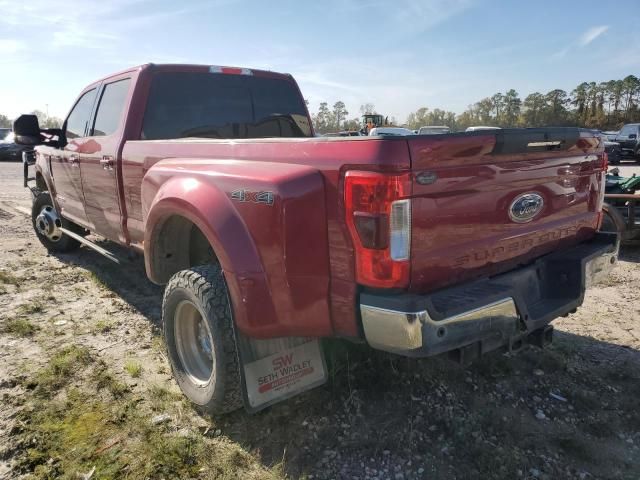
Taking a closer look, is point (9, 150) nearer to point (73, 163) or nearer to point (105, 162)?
point (73, 163)

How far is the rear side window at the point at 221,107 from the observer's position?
12.7 ft

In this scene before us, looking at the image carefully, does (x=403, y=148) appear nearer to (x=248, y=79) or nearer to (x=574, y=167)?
(x=574, y=167)

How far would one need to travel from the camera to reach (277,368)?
253 cm

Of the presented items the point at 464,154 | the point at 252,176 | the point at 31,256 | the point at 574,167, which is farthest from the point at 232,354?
the point at 31,256

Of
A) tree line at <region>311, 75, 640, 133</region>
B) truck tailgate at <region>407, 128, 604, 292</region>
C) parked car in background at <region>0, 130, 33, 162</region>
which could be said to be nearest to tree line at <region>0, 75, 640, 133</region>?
tree line at <region>311, 75, 640, 133</region>

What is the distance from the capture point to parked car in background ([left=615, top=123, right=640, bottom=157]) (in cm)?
1934

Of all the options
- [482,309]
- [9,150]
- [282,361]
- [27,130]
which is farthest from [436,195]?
[9,150]

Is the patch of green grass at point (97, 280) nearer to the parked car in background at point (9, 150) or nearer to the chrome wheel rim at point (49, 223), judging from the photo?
the chrome wheel rim at point (49, 223)

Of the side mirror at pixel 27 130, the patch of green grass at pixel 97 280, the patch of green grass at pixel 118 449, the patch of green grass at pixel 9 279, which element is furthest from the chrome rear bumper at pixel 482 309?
the patch of green grass at pixel 9 279

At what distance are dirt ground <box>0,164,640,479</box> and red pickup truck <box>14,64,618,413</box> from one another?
0.92ft

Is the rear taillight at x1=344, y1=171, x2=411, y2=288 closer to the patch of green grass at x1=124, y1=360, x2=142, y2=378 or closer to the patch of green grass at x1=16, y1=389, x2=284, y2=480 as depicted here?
the patch of green grass at x1=16, y1=389, x2=284, y2=480

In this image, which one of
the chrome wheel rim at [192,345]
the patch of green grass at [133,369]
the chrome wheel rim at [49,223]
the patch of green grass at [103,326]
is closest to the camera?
the chrome wheel rim at [192,345]

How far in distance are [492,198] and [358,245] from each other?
731 mm

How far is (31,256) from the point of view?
6.21 m
